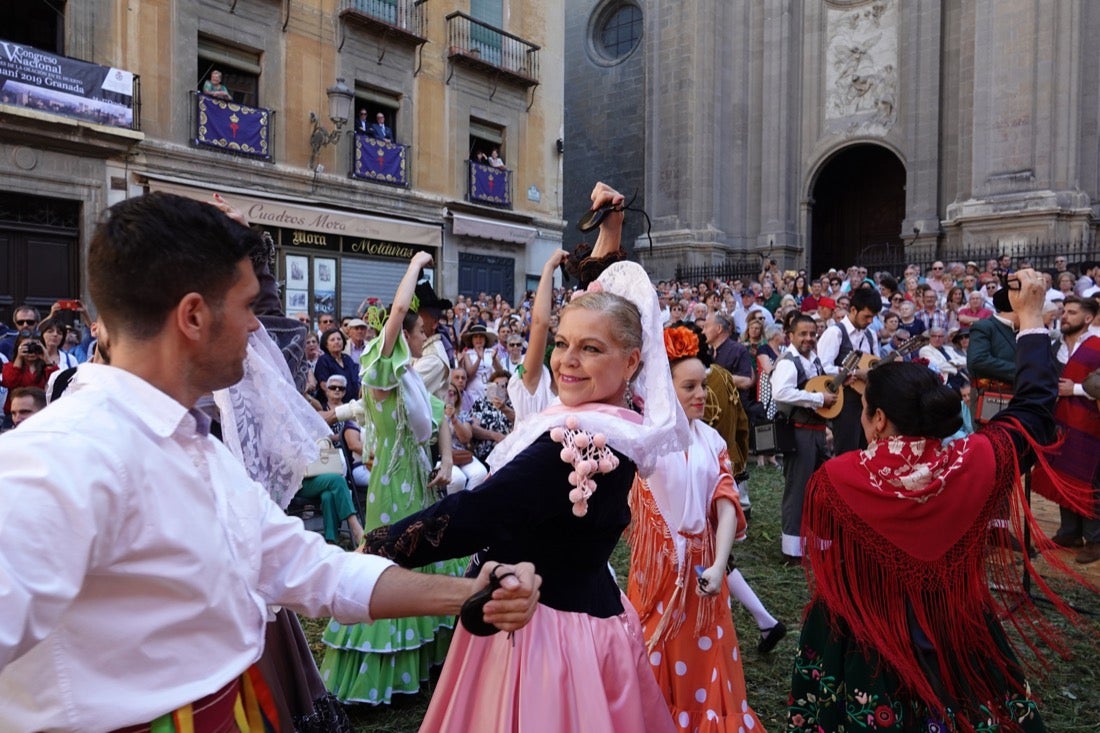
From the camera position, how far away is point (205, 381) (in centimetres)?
156

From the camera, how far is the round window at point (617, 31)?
26938mm

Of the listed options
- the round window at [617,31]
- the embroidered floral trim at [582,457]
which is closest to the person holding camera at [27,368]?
the embroidered floral trim at [582,457]

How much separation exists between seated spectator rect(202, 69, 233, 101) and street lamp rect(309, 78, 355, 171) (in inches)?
74.3

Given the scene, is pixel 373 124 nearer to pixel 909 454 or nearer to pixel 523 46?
pixel 523 46

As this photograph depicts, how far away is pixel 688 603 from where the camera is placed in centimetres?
331

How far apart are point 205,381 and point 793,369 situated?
18.9ft

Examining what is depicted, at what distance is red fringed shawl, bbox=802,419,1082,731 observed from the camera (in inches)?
110

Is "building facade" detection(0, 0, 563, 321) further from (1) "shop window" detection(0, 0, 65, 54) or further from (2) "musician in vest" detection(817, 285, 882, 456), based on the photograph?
(2) "musician in vest" detection(817, 285, 882, 456)

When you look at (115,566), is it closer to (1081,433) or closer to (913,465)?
(913,465)

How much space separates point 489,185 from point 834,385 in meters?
15.2

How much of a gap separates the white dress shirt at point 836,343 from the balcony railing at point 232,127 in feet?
40.2

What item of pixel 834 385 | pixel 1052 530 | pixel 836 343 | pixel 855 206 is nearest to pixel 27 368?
pixel 834 385

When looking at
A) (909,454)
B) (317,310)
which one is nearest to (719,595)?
(909,454)

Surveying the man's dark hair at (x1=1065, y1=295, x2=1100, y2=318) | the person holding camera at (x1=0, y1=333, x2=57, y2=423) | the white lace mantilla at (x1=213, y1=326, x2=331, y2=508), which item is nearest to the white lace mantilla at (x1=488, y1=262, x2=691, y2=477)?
the white lace mantilla at (x1=213, y1=326, x2=331, y2=508)
